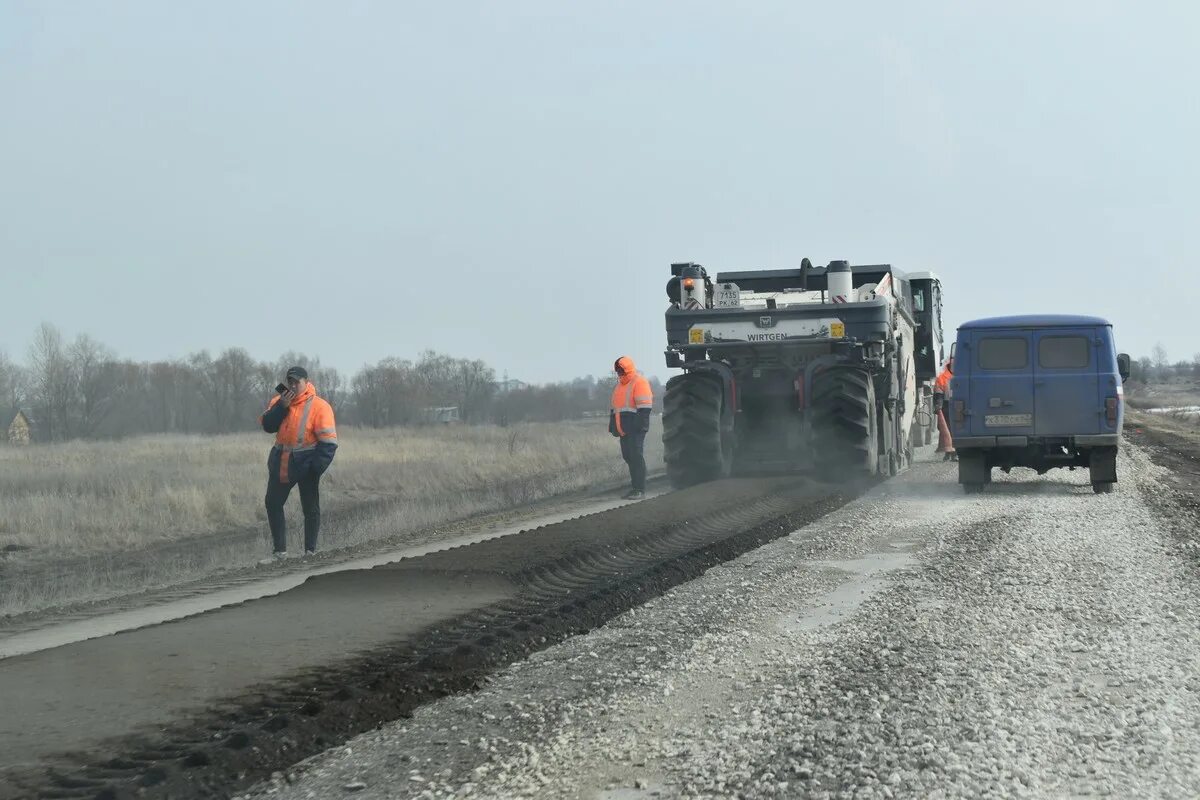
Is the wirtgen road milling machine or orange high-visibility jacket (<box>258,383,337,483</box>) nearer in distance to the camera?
orange high-visibility jacket (<box>258,383,337,483</box>)

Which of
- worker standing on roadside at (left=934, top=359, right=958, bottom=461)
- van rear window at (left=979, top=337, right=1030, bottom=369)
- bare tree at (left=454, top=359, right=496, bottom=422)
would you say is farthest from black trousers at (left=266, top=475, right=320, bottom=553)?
bare tree at (left=454, top=359, right=496, bottom=422)

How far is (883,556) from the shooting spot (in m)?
11.4

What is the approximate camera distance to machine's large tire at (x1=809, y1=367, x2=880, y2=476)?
1881cm

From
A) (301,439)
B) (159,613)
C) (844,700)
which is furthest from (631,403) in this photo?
(844,700)

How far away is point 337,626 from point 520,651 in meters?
1.28

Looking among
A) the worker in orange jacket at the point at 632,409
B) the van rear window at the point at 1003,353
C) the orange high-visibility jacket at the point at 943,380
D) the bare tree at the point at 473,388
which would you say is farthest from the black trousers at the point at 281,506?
the bare tree at the point at 473,388

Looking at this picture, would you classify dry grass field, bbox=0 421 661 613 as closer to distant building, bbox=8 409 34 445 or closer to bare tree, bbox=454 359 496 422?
distant building, bbox=8 409 34 445

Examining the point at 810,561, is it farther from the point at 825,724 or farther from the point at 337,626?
the point at 825,724

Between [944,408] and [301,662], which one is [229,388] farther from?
[301,662]

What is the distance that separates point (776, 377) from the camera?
19.7m

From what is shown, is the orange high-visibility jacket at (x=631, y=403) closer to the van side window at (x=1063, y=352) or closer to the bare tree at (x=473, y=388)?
the van side window at (x=1063, y=352)

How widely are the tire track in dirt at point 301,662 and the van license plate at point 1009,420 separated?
734 centimetres


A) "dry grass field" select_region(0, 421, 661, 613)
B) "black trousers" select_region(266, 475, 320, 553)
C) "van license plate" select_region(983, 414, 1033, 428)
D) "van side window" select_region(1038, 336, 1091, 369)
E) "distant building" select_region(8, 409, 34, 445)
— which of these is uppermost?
"van side window" select_region(1038, 336, 1091, 369)

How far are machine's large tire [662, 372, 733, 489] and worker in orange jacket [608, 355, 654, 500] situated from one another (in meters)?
0.52
